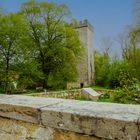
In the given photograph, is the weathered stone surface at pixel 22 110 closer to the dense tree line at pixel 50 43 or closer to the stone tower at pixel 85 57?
the dense tree line at pixel 50 43

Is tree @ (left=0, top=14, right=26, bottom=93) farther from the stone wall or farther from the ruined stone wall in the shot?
the stone wall

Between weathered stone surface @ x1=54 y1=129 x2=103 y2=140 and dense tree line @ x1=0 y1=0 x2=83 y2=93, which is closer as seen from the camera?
weathered stone surface @ x1=54 y1=129 x2=103 y2=140

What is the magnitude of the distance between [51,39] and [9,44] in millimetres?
6944

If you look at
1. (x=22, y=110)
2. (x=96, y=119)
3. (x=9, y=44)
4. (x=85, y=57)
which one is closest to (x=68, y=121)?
(x=96, y=119)

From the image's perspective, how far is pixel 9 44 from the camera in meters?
20.1

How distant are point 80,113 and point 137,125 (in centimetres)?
38

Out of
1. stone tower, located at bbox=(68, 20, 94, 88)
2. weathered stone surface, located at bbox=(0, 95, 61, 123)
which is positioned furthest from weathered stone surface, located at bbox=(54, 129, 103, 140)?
stone tower, located at bbox=(68, 20, 94, 88)

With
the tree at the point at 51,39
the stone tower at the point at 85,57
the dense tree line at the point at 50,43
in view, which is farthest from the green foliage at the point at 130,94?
the stone tower at the point at 85,57

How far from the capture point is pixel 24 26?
21.2 meters

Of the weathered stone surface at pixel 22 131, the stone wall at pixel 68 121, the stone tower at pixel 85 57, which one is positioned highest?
the stone tower at pixel 85 57

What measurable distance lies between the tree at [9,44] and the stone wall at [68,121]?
60.8ft

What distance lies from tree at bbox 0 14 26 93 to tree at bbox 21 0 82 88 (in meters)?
4.51

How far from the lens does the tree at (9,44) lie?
19891 mm

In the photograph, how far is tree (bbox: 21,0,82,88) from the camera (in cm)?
2555
